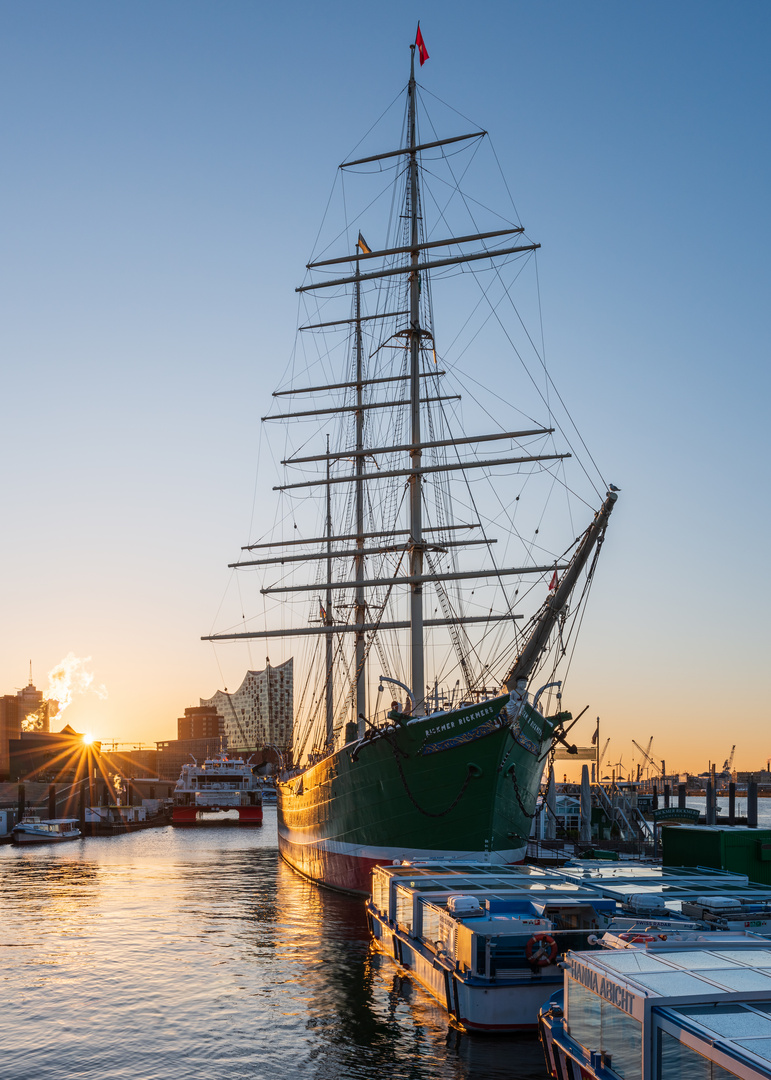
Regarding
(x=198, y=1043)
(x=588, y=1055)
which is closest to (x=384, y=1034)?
(x=198, y=1043)

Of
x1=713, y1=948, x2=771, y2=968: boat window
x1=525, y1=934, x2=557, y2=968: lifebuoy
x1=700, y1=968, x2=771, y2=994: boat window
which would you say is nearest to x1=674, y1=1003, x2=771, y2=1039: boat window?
x1=700, y1=968, x2=771, y2=994: boat window

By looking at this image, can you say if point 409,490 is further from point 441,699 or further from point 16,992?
point 16,992

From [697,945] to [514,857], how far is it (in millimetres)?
22179

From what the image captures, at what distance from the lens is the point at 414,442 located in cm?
4612

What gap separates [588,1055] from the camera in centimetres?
1377

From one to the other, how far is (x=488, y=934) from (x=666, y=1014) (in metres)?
7.65

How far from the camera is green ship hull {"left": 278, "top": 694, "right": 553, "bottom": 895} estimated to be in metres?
34.5

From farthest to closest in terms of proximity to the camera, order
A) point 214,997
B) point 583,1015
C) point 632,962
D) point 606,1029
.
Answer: point 214,997 → point 583,1015 → point 632,962 → point 606,1029

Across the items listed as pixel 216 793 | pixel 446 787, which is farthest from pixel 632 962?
pixel 216 793

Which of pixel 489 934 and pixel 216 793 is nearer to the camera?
pixel 489 934

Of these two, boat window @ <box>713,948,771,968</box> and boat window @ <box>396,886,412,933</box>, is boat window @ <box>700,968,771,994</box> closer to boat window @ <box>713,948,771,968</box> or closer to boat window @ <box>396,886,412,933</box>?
boat window @ <box>713,948,771,968</box>

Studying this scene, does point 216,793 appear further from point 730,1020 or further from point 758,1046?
point 758,1046

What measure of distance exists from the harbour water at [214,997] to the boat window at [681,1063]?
650 centimetres

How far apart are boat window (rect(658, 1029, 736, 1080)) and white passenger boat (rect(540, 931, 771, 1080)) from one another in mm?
11
